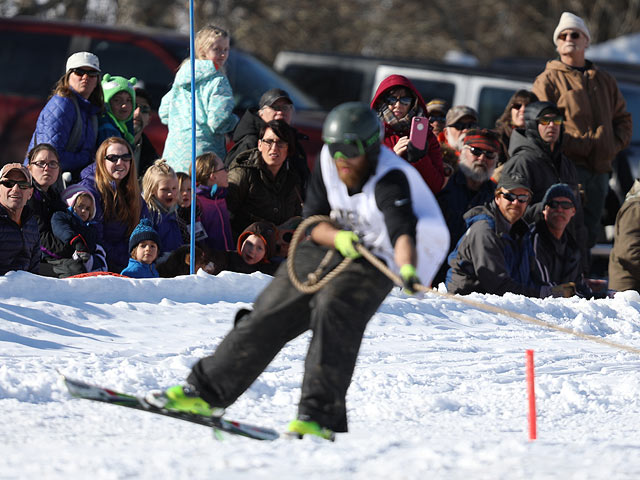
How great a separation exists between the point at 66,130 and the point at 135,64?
2.59m

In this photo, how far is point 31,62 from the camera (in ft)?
35.7

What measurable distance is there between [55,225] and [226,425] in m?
3.18

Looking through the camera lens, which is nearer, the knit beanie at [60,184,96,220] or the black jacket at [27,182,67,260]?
the black jacket at [27,182,67,260]

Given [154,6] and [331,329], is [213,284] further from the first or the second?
[154,6]

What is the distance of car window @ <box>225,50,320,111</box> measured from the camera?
10944 millimetres

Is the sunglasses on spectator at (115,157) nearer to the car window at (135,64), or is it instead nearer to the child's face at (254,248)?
the child's face at (254,248)

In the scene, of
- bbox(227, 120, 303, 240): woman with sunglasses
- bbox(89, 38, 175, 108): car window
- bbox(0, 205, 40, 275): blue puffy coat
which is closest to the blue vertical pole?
bbox(227, 120, 303, 240): woman with sunglasses

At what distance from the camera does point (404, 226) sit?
502 centimetres

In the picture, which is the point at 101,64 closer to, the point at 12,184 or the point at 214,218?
the point at 214,218

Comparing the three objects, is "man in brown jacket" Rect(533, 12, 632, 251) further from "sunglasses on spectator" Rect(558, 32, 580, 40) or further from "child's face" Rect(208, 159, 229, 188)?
"child's face" Rect(208, 159, 229, 188)

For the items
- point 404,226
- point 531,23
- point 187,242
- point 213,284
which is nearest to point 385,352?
point 213,284

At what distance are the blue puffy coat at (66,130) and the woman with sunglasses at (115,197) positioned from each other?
0.35 meters

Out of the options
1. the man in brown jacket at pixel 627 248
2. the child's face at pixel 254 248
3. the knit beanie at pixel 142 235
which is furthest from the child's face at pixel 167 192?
the man in brown jacket at pixel 627 248

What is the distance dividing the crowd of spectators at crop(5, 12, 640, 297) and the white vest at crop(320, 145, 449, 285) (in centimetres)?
269
